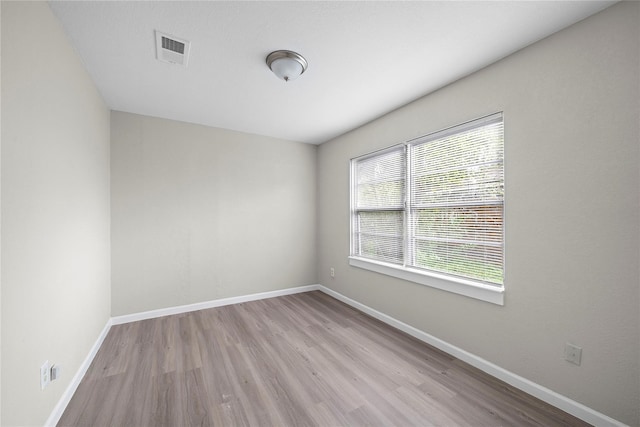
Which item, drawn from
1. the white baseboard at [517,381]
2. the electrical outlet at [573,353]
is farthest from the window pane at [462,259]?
the white baseboard at [517,381]

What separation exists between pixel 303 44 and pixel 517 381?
292 centimetres

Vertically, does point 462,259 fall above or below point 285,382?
above

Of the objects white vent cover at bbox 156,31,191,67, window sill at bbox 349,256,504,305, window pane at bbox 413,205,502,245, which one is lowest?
window sill at bbox 349,256,504,305

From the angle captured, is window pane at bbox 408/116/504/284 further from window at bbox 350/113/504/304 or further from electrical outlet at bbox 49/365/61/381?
electrical outlet at bbox 49/365/61/381

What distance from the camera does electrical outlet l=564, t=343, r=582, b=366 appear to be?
1.59 meters

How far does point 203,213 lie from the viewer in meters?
3.50

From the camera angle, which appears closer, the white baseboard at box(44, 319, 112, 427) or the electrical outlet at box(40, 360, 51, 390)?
the electrical outlet at box(40, 360, 51, 390)

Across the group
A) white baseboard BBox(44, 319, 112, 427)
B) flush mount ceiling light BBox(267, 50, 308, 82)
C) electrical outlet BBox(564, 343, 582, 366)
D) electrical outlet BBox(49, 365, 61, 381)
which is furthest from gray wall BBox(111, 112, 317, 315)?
electrical outlet BBox(564, 343, 582, 366)

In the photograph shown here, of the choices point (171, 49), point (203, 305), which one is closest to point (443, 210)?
point (171, 49)

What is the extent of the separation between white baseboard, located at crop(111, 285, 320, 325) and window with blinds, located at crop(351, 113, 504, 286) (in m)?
1.49

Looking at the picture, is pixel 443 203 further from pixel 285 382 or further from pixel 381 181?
pixel 285 382

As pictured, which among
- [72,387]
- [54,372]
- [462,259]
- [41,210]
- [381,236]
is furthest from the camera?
[381,236]

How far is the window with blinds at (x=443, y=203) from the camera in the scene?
6.88ft

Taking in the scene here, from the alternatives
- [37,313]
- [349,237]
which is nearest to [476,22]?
[349,237]
